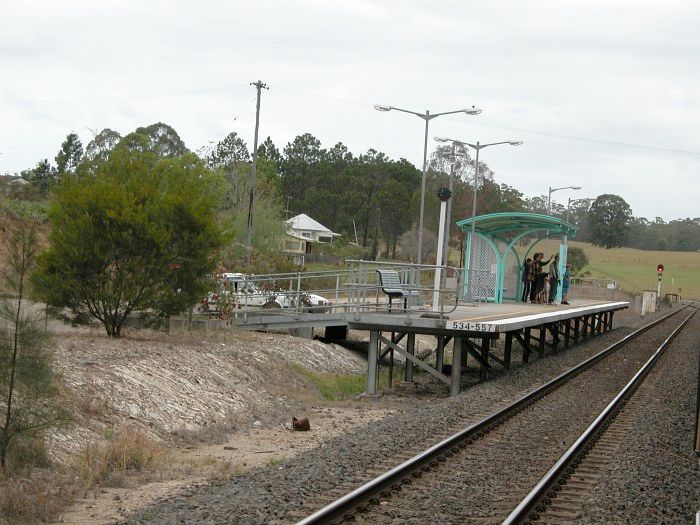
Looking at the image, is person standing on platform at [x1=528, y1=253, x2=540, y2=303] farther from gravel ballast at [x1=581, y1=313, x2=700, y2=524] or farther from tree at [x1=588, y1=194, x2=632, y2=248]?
tree at [x1=588, y1=194, x2=632, y2=248]

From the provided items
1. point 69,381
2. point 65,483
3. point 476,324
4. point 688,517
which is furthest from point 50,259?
point 688,517

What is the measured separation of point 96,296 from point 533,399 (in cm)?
814

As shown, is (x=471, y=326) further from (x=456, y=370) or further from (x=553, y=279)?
(x=553, y=279)

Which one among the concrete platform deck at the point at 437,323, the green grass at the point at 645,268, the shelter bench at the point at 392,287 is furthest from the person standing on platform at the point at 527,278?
the green grass at the point at 645,268

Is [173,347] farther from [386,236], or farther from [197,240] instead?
[386,236]

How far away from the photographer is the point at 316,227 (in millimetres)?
99812

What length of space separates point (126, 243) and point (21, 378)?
8674 mm

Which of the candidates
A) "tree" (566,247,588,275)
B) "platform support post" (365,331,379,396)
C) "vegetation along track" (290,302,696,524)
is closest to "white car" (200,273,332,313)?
"platform support post" (365,331,379,396)

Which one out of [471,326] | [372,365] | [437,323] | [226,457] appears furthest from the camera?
[372,365]

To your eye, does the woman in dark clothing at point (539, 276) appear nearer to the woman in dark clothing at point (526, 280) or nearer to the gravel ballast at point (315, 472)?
the woman in dark clothing at point (526, 280)

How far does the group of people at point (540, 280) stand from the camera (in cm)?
3100

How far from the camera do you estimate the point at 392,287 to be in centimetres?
2070

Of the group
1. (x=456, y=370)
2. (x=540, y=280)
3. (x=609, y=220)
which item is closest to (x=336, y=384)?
(x=456, y=370)

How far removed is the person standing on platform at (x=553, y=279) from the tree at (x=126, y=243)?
46.3 ft
